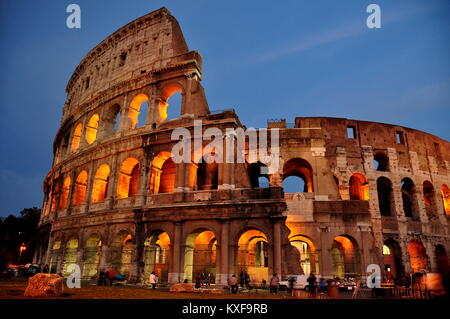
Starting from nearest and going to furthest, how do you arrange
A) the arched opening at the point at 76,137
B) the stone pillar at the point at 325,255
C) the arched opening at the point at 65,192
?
the stone pillar at the point at 325,255 → the arched opening at the point at 65,192 → the arched opening at the point at 76,137

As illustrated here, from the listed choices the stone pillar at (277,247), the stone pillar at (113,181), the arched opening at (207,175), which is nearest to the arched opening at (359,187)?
the stone pillar at (277,247)

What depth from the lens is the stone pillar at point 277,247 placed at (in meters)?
15.0

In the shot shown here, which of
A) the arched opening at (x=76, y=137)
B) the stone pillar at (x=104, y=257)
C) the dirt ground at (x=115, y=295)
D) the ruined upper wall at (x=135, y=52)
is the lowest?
the dirt ground at (x=115, y=295)

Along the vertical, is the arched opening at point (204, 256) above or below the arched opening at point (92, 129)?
below

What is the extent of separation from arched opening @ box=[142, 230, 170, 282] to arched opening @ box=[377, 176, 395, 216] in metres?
15.8

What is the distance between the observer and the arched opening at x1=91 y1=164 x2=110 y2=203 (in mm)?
20859

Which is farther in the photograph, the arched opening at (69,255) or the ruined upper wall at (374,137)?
the ruined upper wall at (374,137)

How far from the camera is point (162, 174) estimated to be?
21.4 meters

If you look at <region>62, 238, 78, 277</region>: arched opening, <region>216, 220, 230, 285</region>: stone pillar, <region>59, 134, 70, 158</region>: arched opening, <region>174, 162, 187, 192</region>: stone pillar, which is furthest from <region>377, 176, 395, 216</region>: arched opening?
<region>59, 134, 70, 158</region>: arched opening

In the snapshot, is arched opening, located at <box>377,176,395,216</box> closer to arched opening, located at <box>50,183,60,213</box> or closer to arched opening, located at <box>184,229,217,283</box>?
arched opening, located at <box>184,229,217,283</box>

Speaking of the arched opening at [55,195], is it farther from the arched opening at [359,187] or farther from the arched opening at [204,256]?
the arched opening at [359,187]

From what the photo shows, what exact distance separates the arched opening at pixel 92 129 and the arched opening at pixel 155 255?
1014 cm

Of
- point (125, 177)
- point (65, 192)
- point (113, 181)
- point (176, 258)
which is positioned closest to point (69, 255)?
point (65, 192)

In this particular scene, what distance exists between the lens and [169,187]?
20.9 meters
